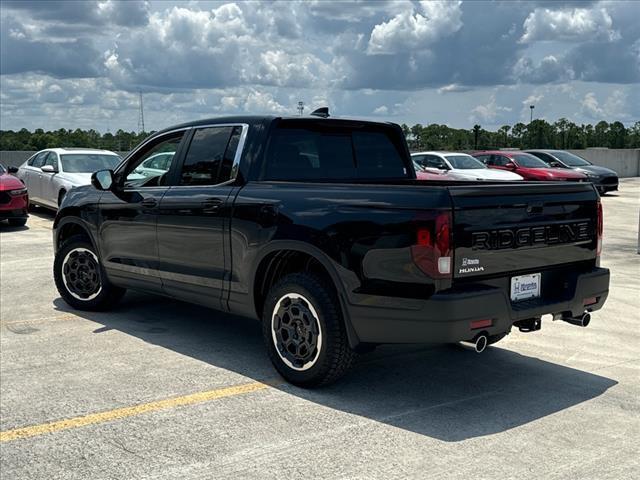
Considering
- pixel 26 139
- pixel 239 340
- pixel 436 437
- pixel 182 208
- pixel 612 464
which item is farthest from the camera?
pixel 26 139

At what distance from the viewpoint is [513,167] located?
80.1 ft

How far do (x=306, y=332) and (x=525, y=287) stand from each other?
1459mm

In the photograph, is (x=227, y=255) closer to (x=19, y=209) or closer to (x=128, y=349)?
(x=128, y=349)

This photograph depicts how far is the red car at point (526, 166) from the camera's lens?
2323cm

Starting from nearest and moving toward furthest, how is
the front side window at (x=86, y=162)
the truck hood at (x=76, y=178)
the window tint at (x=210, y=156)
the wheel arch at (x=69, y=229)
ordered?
the window tint at (x=210, y=156) < the wheel arch at (x=69, y=229) < the truck hood at (x=76, y=178) < the front side window at (x=86, y=162)

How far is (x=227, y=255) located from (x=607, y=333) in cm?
352

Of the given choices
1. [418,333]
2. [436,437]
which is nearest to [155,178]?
[418,333]

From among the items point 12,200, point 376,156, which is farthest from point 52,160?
point 376,156

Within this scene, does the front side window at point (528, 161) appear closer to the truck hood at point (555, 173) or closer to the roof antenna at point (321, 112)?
the truck hood at point (555, 173)

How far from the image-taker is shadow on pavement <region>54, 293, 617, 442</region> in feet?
15.3

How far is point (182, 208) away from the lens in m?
6.08

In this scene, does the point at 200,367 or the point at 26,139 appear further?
the point at 26,139

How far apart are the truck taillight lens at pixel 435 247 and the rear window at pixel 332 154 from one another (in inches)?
64.2

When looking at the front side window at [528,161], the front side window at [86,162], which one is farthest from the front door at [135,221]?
the front side window at [528,161]
